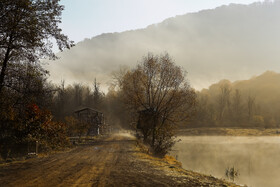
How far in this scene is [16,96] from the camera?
13.2 metres

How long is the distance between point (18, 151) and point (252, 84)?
601ft

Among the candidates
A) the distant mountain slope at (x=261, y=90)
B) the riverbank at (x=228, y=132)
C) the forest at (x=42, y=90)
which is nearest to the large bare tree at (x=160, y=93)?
the forest at (x=42, y=90)

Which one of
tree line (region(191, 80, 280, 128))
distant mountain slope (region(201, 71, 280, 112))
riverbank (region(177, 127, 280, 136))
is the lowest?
riverbank (region(177, 127, 280, 136))

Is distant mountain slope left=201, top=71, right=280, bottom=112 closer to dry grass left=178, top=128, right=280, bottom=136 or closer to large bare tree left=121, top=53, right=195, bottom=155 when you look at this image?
dry grass left=178, top=128, right=280, bottom=136

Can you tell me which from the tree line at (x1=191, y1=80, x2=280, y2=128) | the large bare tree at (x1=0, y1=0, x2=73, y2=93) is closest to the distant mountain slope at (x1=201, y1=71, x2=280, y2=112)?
the tree line at (x1=191, y1=80, x2=280, y2=128)

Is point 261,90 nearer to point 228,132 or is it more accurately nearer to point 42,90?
point 228,132

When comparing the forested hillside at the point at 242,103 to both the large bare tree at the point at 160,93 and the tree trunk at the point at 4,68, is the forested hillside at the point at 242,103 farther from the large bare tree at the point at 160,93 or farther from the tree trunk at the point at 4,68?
the tree trunk at the point at 4,68

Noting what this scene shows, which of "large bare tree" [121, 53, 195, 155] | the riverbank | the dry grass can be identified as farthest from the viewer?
→ the riverbank

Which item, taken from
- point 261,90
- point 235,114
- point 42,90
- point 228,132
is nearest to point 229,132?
point 228,132

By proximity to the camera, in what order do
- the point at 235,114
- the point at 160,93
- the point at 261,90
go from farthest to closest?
the point at 261,90 < the point at 235,114 < the point at 160,93

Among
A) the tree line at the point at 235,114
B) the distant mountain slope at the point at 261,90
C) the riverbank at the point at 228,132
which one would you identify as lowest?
the riverbank at the point at 228,132

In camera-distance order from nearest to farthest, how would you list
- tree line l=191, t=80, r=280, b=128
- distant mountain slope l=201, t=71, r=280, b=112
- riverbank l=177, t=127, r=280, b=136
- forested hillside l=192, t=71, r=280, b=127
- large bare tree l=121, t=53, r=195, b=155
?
large bare tree l=121, t=53, r=195, b=155 → riverbank l=177, t=127, r=280, b=136 → tree line l=191, t=80, r=280, b=128 → forested hillside l=192, t=71, r=280, b=127 → distant mountain slope l=201, t=71, r=280, b=112

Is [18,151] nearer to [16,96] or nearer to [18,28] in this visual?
[16,96]

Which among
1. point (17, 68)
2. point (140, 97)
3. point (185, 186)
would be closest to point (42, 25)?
point (17, 68)
